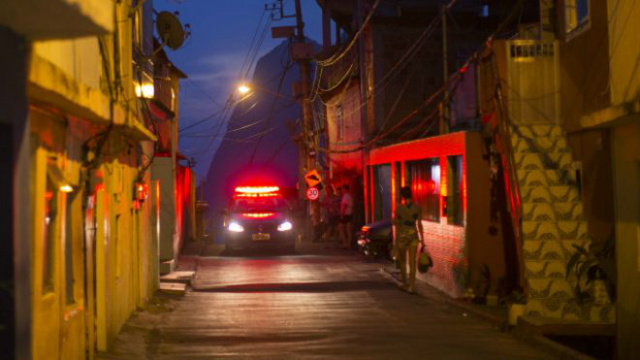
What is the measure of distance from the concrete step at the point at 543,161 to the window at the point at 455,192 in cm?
243

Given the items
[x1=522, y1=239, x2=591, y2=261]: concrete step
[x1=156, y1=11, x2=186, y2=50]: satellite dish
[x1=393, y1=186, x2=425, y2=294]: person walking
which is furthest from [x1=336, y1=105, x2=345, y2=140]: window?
[x1=522, y1=239, x2=591, y2=261]: concrete step

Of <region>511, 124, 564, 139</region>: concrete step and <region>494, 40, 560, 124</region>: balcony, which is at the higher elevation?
<region>494, 40, 560, 124</region>: balcony

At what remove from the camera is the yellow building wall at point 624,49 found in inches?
384

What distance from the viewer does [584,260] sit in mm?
12734

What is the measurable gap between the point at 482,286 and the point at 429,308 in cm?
98

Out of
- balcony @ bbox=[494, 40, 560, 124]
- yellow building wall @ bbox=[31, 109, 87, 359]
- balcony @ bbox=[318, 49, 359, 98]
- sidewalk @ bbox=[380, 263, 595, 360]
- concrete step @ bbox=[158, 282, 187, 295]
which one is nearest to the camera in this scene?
yellow building wall @ bbox=[31, 109, 87, 359]

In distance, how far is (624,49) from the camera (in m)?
10.1

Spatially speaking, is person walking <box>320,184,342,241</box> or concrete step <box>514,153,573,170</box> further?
person walking <box>320,184,342,241</box>

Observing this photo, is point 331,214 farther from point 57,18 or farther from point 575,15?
point 57,18

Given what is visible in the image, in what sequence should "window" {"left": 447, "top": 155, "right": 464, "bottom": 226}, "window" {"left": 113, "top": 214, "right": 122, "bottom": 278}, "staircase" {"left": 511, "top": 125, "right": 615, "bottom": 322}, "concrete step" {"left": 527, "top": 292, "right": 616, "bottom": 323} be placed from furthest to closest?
1. "window" {"left": 447, "top": 155, "right": 464, "bottom": 226}
2. "staircase" {"left": 511, "top": 125, "right": 615, "bottom": 322}
3. "concrete step" {"left": 527, "top": 292, "right": 616, "bottom": 323}
4. "window" {"left": 113, "top": 214, "right": 122, "bottom": 278}

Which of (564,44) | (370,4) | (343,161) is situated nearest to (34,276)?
(564,44)

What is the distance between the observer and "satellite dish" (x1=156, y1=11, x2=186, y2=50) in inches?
666

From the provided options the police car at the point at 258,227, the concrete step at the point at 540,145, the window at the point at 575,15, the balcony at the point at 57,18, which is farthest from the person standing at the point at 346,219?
the balcony at the point at 57,18

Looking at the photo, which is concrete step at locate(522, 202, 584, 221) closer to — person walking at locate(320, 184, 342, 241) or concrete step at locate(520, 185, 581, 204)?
concrete step at locate(520, 185, 581, 204)
